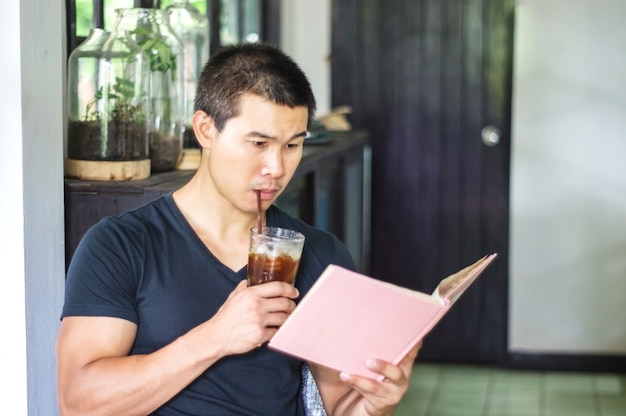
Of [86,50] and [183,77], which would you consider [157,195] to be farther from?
[183,77]

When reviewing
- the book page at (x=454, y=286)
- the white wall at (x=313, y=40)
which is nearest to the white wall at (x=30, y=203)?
the book page at (x=454, y=286)

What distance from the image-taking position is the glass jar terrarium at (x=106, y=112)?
2.36 meters

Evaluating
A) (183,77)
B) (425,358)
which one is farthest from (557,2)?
(183,77)

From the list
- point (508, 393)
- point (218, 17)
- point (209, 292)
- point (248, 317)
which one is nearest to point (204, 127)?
point (209, 292)

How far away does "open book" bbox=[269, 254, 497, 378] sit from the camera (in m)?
1.56

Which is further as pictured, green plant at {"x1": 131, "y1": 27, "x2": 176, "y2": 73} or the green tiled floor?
the green tiled floor

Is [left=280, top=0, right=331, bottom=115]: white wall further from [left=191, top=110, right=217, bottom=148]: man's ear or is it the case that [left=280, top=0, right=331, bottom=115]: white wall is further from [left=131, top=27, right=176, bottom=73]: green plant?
[left=191, top=110, right=217, bottom=148]: man's ear

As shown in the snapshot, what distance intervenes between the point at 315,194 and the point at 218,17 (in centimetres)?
94

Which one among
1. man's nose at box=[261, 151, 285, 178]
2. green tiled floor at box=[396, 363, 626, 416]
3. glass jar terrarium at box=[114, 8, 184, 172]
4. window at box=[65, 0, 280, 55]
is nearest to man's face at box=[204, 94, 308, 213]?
man's nose at box=[261, 151, 285, 178]

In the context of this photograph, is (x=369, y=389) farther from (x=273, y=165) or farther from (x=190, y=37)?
(x=190, y=37)

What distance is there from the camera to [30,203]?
2.05 metres

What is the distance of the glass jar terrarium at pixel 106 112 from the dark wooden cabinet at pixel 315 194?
0.05 meters

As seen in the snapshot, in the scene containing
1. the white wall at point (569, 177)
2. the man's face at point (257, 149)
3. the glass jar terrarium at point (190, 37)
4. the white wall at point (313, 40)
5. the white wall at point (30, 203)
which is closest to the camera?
the man's face at point (257, 149)

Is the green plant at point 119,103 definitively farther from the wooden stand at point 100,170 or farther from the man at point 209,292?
the man at point 209,292
